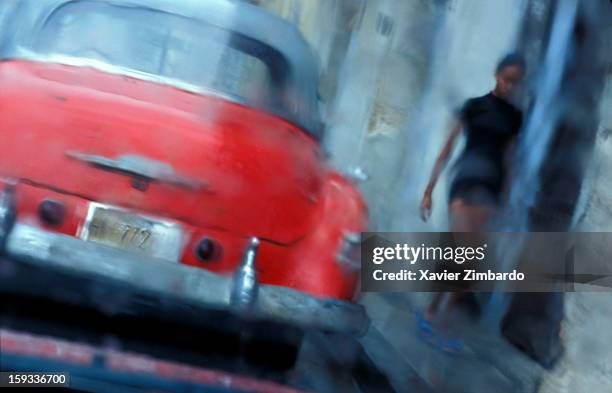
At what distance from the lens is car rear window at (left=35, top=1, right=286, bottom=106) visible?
9.12 feet

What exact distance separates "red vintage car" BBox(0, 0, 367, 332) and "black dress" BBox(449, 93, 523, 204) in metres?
0.49

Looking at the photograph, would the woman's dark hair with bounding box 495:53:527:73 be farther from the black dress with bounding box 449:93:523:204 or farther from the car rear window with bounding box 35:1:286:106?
the car rear window with bounding box 35:1:286:106

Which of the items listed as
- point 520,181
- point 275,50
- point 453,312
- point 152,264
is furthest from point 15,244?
point 520,181

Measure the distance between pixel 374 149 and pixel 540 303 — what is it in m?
0.91

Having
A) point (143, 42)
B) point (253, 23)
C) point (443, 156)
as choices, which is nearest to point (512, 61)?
point (443, 156)

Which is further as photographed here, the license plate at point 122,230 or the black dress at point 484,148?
the black dress at point 484,148

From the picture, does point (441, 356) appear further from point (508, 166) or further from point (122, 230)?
point (122, 230)

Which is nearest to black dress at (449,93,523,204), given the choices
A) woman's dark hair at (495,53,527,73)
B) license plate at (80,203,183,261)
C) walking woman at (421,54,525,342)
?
walking woman at (421,54,525,342)

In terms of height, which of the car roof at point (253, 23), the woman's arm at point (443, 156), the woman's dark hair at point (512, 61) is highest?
the woman's dark hair at point (512, 61)

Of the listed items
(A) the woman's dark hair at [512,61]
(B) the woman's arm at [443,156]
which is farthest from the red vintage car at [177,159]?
(A) the woman's dark hair at [512,61]

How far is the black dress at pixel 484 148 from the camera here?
3090 mm

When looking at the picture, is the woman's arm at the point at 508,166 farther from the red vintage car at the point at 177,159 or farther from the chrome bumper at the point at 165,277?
the chrome bumper at the point at 165,277

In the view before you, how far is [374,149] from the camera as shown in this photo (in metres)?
3.04

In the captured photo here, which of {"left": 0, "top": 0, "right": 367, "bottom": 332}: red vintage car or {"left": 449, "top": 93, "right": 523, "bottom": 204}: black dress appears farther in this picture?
{"left": 449, "top": 93, "right": 523, "bottom": 204}: black dress
